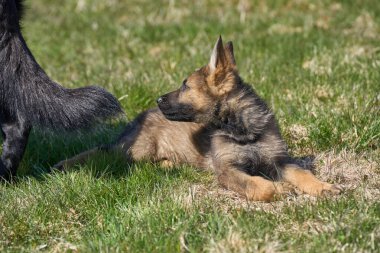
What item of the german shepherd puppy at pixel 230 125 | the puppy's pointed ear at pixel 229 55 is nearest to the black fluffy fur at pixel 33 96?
the german shepherd puppy at pixel 230 125

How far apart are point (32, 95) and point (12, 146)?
573 millimetres

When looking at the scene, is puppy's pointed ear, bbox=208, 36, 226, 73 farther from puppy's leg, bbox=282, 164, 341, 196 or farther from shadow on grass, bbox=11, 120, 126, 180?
shadow on grass, bbox=11, 120, 126, 180

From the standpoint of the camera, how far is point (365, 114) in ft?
20.5

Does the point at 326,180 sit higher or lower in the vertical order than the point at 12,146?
lower

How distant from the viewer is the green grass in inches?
164

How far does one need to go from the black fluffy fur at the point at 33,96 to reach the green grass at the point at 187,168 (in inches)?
8.7

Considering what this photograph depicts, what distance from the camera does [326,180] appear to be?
5402 millimetres

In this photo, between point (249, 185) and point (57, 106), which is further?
point (249, 185)

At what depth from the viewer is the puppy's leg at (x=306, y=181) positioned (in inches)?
195

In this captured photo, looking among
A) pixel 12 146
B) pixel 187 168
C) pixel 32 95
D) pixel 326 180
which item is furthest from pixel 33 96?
pixel 326 180

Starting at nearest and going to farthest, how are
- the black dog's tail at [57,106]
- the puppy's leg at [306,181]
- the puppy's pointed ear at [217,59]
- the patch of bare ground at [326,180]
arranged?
the patch of bare ground at [326,180] → the black dog's tail at [57,106] → the puppy's leg at [306,181] → the puppy's pointed ear at [217,59]

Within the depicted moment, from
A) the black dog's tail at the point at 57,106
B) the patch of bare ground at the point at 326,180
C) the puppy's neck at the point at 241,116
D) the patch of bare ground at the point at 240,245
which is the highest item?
the black dog's tail at the point at 57,106

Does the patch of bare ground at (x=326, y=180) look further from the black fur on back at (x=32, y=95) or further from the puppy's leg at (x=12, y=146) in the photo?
the puppy's leg at (x=12, y=146)

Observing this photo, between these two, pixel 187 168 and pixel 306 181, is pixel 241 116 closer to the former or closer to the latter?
pixel 187 168
